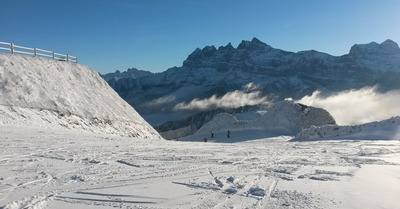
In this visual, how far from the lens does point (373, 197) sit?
24.2 ft

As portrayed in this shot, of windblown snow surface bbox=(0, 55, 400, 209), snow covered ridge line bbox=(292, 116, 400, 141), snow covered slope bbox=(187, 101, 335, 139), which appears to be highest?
snow covered slope bbox=(187, 101, 335, 139)

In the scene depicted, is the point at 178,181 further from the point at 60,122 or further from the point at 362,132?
the point at 362,132

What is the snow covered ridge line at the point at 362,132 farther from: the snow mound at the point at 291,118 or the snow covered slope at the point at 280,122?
the snow mound at the point at 291,118

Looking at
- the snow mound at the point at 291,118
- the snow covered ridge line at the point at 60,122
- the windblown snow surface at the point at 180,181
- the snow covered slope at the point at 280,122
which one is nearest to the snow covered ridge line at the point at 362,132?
the snow covered slope at the point at 280,122

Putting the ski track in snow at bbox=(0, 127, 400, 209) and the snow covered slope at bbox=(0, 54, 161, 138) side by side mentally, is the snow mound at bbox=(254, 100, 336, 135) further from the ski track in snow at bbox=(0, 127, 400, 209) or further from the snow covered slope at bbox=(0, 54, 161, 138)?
the ski track in snow at bbox=(0, 127, 400, 209)

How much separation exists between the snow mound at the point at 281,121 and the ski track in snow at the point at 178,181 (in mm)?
32291

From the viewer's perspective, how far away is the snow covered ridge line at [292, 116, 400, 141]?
1076 inches

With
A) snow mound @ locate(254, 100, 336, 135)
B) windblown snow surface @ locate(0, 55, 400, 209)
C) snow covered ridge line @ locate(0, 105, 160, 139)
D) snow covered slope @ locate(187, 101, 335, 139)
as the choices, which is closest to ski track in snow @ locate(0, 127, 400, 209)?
windblown snow surface @ locate(0, 55, 400, 209)

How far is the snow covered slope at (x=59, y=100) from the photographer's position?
23984mm

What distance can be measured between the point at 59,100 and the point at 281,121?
29232 mm

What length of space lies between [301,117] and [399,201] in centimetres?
4116

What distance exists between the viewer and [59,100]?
27812mm

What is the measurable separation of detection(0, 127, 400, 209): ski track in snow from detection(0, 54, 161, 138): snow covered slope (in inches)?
475

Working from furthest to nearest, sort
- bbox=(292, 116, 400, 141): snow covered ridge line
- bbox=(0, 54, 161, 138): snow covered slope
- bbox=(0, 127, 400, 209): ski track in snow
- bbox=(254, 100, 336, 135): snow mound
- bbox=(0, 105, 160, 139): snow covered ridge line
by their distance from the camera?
bbox=(254, 100, 336, 135): snow mound, bbox=(292, 116, 400, 141): snow covered ridge line, bbox=(0, 54, 161, 138): snow covered slope, bbox=(0, 105, 160, 139): snow covered ridge line, bbox=(0, 127, 400, 209): ski track in snow
